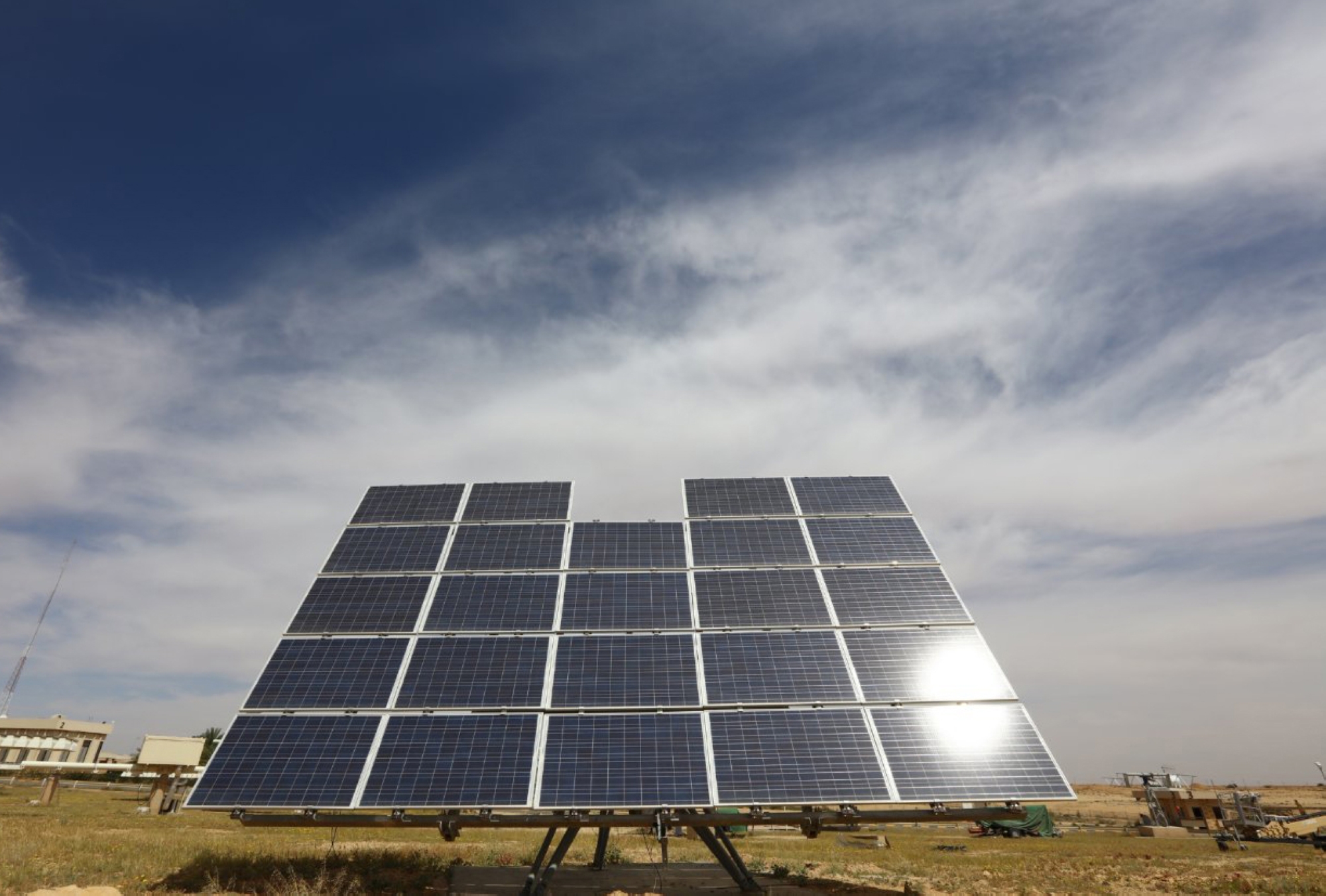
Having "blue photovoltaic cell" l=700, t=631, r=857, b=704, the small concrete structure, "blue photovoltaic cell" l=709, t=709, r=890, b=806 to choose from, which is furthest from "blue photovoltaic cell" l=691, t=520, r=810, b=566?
the small concrete structure

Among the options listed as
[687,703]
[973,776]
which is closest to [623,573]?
[687,703]

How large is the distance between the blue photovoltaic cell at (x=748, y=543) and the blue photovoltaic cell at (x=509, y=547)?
4.16m

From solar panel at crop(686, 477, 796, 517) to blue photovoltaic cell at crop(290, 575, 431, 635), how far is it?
8.44 meters

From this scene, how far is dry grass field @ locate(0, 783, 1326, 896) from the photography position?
1595cm

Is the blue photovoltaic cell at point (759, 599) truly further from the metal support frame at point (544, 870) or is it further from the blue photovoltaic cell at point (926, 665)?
the metal support frame at point (544, 870)

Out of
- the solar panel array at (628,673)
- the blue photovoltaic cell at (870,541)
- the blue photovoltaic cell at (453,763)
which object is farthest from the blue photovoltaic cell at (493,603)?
the blue photovoltaic cell at (870,541)

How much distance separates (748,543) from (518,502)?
7.45m

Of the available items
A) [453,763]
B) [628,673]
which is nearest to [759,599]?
[628,673]

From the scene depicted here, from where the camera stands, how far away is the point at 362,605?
17344mm

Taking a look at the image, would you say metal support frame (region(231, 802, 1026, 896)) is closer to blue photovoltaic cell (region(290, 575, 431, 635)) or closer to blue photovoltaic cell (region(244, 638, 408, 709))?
blue photovoltaic cell (region(244, 638, 408, 709))

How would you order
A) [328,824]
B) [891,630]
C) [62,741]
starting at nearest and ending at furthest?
1. [328,824]
2. [891,630]
3. [62,741]

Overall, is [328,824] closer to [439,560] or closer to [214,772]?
[214,772]

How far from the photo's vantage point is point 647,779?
508 inches

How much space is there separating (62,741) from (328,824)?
13009cm
